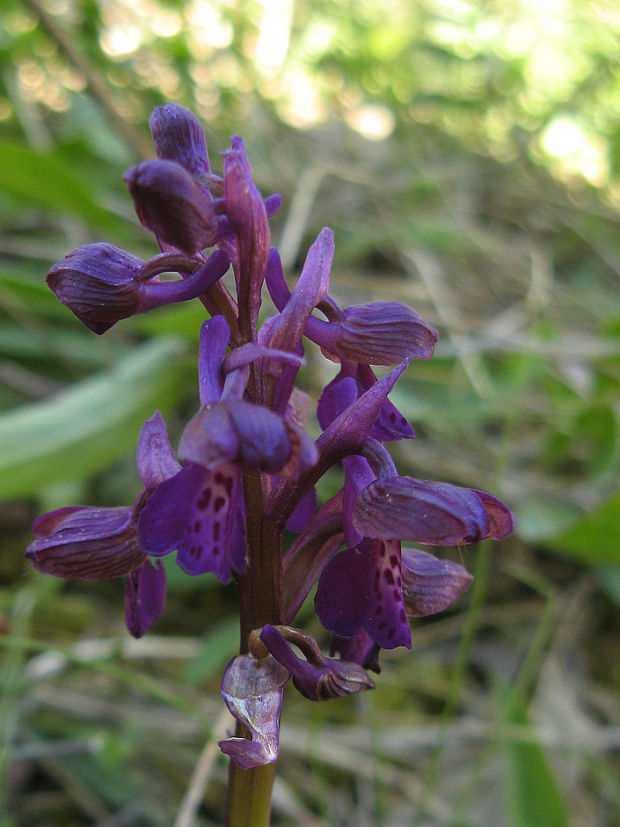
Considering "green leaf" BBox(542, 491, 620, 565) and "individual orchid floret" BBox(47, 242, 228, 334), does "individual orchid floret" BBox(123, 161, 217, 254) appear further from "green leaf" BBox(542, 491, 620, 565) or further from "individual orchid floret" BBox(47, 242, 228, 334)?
"green leaf" BBox(542, 491, 620, 565)

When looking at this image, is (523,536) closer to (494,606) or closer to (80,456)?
(494,606)

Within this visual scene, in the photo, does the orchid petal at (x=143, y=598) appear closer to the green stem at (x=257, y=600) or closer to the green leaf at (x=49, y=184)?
the green stem at (x=257, y=600)

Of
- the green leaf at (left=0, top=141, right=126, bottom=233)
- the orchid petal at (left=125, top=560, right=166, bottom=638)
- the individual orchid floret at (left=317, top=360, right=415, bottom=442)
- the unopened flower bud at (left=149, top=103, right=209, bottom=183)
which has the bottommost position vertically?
the orchid petal at (left=125, top=560, right=166, bottom=638)

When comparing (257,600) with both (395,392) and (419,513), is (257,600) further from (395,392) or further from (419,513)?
(395,392)

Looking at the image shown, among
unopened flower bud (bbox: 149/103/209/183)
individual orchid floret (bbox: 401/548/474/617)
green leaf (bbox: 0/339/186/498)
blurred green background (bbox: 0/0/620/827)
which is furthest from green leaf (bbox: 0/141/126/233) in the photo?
individual orchid floret (bbox: 401/548/474/617)

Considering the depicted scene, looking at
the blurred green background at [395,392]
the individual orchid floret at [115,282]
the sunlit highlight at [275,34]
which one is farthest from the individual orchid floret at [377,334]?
the sunlit highlight at [275,34]

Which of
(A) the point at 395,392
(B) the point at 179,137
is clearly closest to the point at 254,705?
(B) the point at 179,137
